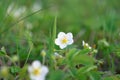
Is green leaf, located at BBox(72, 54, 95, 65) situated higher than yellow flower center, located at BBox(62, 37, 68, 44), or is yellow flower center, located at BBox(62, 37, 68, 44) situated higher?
yellow flower center, located at BBox(62, 37, 68, 44)

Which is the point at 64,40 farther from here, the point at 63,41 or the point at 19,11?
the point at 19,11

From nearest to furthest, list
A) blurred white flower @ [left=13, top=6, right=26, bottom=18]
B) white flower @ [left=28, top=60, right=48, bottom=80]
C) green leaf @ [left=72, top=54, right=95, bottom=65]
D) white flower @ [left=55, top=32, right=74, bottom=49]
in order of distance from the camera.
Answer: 1. white flower @ [left=28, top=60, right=48, bottom=80]
2. green leaf @ [left=72, top=54, right=95, bottom=65]
3. white flower @ [left=55, top=32, right=74, bottom=49]
4. blurred white flower @ [left=13, top=6, right=26, bottom=18]

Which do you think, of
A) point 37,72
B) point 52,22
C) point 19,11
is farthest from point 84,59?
point 19,11

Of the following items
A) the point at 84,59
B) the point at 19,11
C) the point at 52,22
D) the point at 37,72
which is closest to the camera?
the point at 37,72

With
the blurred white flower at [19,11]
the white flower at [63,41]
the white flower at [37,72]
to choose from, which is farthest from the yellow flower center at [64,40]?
the blurred white flower at [19,11]

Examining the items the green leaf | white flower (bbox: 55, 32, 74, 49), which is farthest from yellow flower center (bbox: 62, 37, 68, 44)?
the green leaf

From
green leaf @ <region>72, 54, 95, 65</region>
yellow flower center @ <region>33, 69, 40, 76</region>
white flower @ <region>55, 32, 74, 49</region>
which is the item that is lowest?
yellow flower center @ <region>33, 69, 40, 76</region>

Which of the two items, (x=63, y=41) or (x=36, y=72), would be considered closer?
(x=36, y=72)

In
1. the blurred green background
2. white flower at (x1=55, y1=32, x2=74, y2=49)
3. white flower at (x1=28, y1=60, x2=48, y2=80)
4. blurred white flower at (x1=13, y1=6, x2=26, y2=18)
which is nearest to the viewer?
white flower at (x1=28, y1=60, x2=48, y2=80)

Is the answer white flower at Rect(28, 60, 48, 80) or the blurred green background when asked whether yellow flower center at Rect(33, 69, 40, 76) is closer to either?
white flower at Rect(28, 60, 48, 80)
